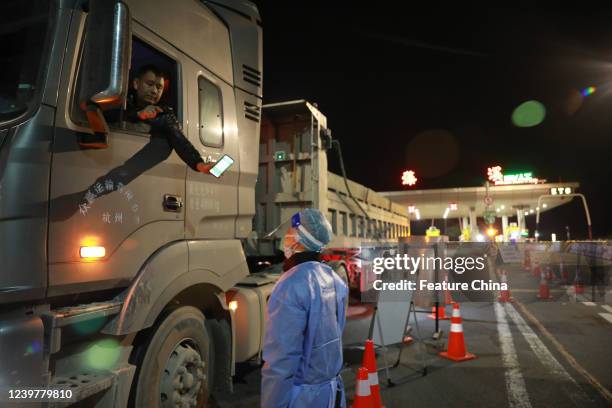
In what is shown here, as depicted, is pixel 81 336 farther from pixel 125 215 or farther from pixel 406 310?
pixel 406 310

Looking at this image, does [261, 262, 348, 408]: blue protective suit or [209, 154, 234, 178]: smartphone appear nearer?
[261, 262, 348, 408]: blue protective suit

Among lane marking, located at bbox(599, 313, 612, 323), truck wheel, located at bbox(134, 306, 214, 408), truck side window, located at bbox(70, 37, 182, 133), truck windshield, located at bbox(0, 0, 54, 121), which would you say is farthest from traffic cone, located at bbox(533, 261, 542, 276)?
truck windshield, located at bbox(0, 0, 54, 121)

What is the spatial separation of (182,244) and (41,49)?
1.52 metres

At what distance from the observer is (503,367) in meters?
5.66

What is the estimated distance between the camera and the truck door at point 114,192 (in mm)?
2404

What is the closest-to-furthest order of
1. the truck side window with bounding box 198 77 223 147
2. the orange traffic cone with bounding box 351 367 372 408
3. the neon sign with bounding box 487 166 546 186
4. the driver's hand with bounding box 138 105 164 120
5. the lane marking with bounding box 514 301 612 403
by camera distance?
the driver's hand with bounding box 138 105 164 120
the orange traffic cone with bounding box 351 367 372 408
the truck side window with bounding box 198 77 223 147
the lane marking with bounding box 514 301 612 403
the neon sign with bounding box 487 166 546 186

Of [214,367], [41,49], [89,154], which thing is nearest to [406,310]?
[214,367]

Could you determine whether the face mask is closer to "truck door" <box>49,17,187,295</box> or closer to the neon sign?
"truck door" <box>49,17,187,295</box>

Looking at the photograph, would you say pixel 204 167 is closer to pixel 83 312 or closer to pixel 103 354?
pixel 83 312

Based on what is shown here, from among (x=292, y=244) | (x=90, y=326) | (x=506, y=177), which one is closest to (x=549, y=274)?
(x=292, y=244)

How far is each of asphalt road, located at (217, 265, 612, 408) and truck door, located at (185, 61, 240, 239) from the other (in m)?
2.00

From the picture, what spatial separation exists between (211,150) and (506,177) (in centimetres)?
3330

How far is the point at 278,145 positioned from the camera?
659cm

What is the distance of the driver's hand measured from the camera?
3010 millimetres
